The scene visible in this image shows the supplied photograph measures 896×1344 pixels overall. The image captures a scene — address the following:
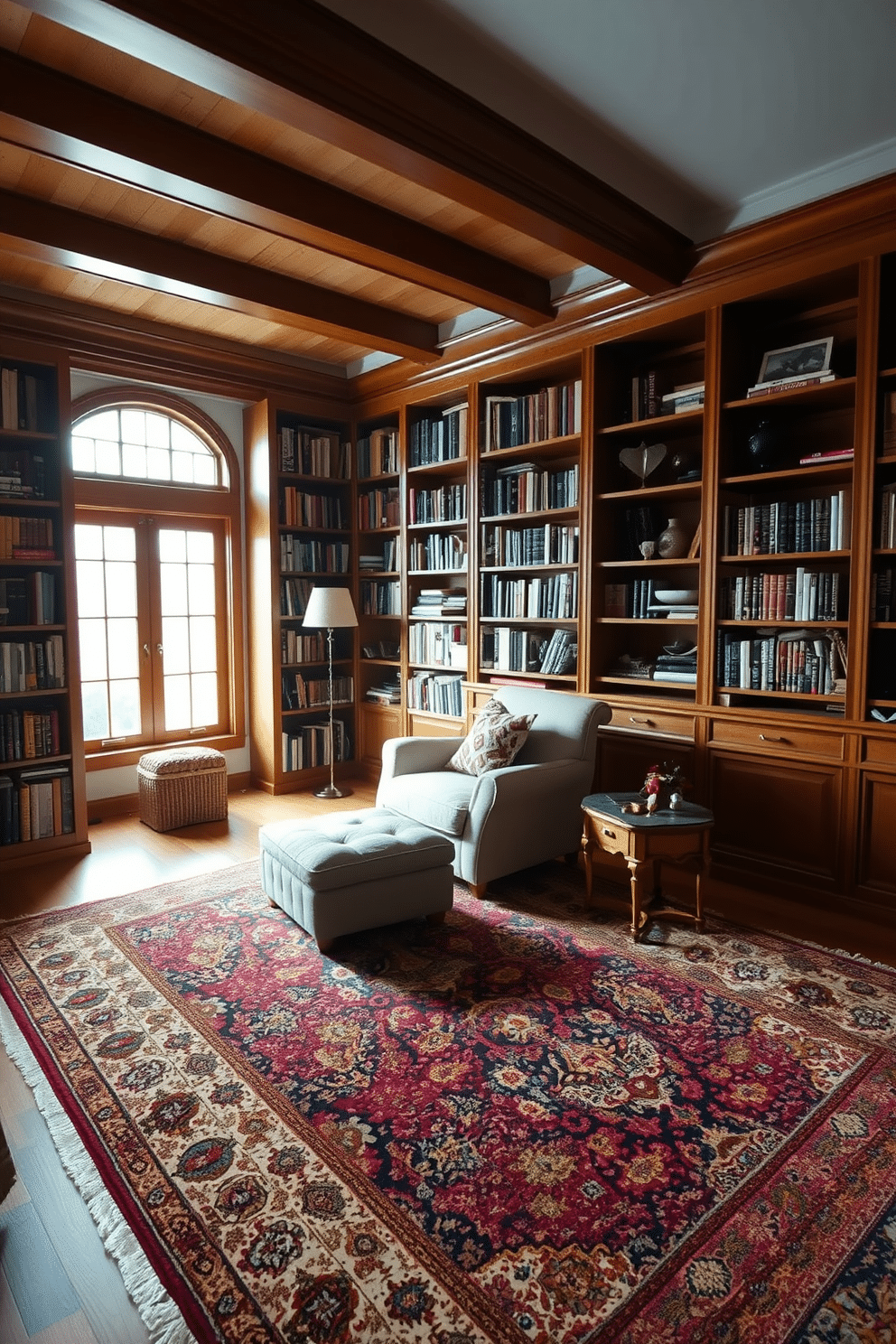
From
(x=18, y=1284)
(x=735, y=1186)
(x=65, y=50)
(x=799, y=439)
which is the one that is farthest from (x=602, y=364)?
(x=18, y=1284)

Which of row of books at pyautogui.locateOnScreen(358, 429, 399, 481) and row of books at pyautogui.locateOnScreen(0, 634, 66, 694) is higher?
row of books at pyautogui.locateOnScreen(358, 429, 399, 481)

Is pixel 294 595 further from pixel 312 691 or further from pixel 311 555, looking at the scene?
pixel 312 691

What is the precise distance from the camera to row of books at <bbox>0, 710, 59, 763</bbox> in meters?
4.12

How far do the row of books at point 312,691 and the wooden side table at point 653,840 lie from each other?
2921 millimetres

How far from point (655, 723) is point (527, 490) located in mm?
1595

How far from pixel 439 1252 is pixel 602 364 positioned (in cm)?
389

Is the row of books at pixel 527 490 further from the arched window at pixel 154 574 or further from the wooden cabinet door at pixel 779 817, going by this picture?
the arched window at pixel 154 574

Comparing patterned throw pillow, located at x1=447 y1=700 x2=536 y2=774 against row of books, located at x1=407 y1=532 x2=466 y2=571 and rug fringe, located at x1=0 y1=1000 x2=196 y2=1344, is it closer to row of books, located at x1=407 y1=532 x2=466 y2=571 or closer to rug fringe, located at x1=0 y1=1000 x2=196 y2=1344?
row of books, located at x1=407 y1=532 x2=466 y2=571

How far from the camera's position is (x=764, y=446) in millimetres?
3557

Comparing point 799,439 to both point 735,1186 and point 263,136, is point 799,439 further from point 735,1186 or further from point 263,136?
point 735,1186

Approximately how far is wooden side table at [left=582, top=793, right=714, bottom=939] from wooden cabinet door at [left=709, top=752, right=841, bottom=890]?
510 millimetres

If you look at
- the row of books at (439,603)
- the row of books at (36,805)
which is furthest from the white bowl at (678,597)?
the row of books at (36,805)

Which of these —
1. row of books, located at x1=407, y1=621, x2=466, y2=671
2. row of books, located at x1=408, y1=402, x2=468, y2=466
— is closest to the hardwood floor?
row of books, located at x1=407, y1=621, x2=466, y2=671

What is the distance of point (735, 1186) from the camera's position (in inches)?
71.8
